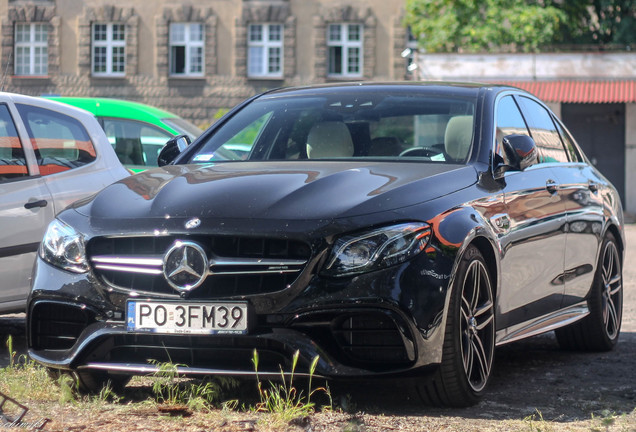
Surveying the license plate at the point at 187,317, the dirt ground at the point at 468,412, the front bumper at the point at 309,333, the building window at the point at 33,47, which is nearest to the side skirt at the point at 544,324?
the dirt ground at the point at 468,412

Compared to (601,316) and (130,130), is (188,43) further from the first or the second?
(601,316)

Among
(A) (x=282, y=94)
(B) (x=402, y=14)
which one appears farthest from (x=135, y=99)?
(A) (x=282, y=94)

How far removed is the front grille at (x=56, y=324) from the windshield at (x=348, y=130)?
136 centimetres

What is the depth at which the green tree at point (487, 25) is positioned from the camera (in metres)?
33.4

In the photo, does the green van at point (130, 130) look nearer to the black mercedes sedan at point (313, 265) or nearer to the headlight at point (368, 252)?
the black mercedes sedan at point (313, 265)

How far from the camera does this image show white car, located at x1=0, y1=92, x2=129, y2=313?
6723 millimetres

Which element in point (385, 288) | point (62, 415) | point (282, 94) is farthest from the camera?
point (282, 94)

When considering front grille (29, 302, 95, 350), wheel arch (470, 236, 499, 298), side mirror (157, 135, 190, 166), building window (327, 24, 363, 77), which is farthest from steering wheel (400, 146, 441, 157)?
building window (327, 24, 363, 77)

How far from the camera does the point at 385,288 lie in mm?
4621

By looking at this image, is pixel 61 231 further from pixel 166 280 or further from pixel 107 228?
pixel 166 280

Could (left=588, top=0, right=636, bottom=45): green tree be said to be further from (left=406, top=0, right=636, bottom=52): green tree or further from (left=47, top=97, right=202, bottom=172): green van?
(left=47, top=97, right=202, bottom=172): green van

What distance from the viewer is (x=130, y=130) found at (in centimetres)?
1212

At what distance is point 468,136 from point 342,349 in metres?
1.62

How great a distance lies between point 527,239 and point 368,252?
1511mm
